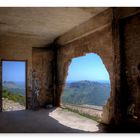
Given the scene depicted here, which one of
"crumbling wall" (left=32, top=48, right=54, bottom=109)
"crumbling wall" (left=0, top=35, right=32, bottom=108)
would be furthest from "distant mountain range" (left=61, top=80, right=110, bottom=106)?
"crumbling wall" (left=0, top=35, right=32, bottom=108)

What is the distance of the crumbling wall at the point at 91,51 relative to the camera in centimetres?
604

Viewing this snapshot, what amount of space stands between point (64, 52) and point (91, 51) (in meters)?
2.11

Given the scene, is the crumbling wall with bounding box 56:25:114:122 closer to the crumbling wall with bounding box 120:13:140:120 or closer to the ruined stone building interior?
the ruined stone building interior

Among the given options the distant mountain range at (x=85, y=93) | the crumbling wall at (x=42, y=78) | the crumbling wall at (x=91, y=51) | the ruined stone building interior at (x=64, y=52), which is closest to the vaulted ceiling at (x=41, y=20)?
the ruined stone building interior at (x=64, y=52)

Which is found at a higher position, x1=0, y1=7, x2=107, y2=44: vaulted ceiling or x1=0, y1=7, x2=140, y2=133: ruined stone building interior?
x1=0, y1=7, x2=107, y2=44: vaulted ceiling

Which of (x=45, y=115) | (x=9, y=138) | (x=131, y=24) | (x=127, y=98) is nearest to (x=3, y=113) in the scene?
(x=45, y=115)

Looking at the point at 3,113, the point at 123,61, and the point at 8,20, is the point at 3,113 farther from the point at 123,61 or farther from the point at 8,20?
the point at 123,61

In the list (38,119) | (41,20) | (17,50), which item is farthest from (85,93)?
(41,20)

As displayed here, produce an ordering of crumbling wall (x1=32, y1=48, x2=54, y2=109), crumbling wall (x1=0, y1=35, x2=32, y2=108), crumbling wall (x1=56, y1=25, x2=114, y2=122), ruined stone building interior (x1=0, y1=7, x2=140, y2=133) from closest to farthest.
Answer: ruined stone building interior (x1=0, y1=7, x2=140, y2=133) < crumbling wall (x1=56, y1=25, x2=114, y2=122) < crumbling wall (x1=0, y1=35, x2=32, y2=108) < crumbling wall (x1=32, y1=48, x2=54, y2=109)

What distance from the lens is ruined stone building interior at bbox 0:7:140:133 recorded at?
206 inches

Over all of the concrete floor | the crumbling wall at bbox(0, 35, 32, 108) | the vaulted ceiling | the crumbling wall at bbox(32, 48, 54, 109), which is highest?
the vaulted ceiling

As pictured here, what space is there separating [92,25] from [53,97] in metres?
3.83

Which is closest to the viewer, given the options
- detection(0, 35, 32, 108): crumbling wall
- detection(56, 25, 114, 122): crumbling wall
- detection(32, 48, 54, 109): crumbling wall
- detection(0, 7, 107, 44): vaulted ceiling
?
detection(0, 7, 107, 44): vaulted ceiling

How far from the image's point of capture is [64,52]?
29.3 ft
